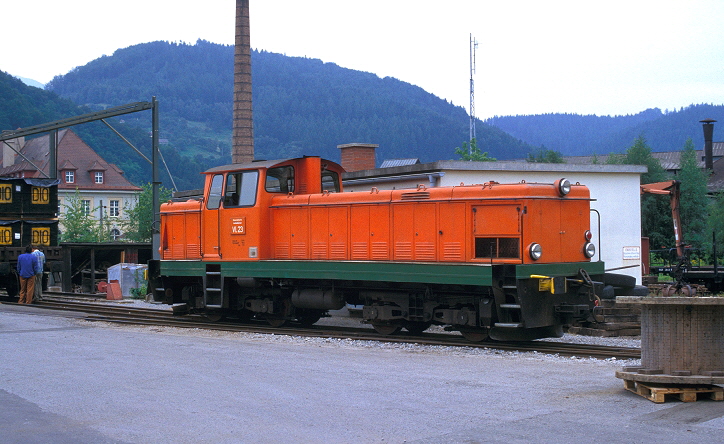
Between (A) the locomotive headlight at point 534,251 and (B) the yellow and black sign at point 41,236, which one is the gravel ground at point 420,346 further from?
(B) the yellow and black sign at point 41,236

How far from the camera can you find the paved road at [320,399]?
6.19 m

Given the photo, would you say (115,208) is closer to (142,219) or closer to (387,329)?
(142,219)

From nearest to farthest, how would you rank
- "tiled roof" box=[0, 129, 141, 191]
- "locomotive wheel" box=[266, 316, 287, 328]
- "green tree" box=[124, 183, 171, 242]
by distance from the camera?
1. "locomotive wheel" box=[266, 316, 287, 328]
2. "green tree" box=[124, 183, 171, 242]
3. "tiled roof" box=[0, 129, 141, 191]

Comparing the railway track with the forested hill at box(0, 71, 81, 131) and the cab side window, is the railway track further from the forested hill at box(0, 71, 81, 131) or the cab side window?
the forested hill at box(0, 71, 81, 131)

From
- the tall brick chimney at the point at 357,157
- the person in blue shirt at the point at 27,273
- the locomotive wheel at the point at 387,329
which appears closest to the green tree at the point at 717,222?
the tall brick chimney at the point at 357,157

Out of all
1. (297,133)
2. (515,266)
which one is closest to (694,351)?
(515,266)

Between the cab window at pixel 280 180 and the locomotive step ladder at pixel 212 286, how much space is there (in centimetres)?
203

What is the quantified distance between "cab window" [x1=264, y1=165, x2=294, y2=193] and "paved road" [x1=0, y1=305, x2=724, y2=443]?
12.6 ft

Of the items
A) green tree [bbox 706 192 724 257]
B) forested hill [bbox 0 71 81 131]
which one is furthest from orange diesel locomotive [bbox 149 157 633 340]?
forested hill [bbox 0 71 81 131]

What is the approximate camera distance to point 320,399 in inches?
295

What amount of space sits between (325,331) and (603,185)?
992 centimetres

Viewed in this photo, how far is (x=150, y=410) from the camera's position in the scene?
712 centimetres

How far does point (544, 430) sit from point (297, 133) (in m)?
190

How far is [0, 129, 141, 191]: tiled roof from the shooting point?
239 ft
